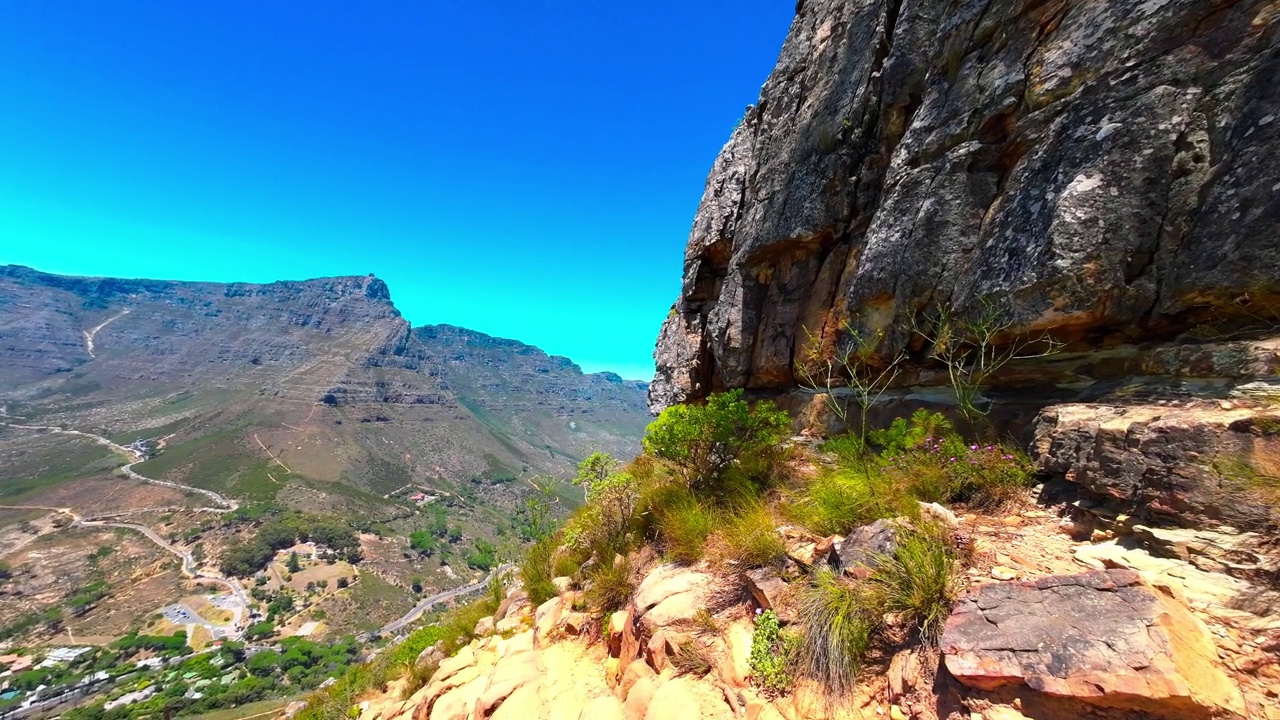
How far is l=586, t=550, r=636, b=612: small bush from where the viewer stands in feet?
24.5

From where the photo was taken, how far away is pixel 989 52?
8023mm

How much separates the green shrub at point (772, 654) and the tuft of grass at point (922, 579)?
1.02 meters

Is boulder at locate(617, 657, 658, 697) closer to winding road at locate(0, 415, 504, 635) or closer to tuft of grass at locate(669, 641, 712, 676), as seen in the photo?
tuft of grass at locate(669, 641, 712, 676)

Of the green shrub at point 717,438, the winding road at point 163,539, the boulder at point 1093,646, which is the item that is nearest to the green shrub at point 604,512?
the green shrub at point 717,438

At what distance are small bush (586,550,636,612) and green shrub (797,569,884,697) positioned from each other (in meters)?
3.50

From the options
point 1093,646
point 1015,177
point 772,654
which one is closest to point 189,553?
point 772,654

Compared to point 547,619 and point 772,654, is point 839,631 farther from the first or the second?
point 547,619

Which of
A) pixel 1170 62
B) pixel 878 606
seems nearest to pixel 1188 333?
pixel 1170 62

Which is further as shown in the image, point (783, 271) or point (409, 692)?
point (783, 271)

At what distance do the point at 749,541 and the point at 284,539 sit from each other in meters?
134

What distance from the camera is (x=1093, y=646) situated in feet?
10.5

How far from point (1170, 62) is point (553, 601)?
483 inches

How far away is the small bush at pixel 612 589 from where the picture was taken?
7.45m

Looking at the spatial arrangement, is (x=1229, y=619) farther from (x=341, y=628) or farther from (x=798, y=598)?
(x=341, y=628)
